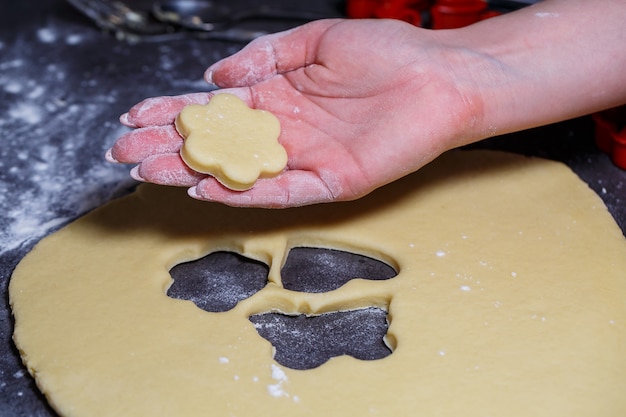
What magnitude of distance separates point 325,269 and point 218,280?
0.69ft

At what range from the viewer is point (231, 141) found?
152cm

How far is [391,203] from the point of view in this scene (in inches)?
65.9

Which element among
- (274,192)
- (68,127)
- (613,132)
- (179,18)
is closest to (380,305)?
(274,192)

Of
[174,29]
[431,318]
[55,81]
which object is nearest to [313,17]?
[174,29]

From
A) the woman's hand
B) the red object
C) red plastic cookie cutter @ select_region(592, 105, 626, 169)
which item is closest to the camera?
the woman's hand

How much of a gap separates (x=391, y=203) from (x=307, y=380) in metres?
0.52

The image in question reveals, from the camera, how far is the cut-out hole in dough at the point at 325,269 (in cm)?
152

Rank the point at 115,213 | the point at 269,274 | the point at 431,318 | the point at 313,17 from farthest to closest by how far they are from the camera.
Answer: the point at 313,17
the point at 115,213
the point at 269,274
the point at 431,318

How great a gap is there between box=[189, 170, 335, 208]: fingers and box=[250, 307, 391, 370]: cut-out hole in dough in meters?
0.21

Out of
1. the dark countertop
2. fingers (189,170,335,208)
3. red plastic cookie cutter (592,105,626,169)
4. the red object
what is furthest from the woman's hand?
the red object

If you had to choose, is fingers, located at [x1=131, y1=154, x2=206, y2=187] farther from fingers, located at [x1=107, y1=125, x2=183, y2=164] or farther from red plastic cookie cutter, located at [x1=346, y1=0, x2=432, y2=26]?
red plastic cookie cutter, located at [x1=346, y1=0, x2=432, y2=26]

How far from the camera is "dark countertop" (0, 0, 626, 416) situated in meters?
1.69

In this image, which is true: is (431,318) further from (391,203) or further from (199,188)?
(199,188)

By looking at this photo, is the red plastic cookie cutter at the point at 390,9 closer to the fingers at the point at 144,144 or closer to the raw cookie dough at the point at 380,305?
the raw cookie dough at the point at 380,305
